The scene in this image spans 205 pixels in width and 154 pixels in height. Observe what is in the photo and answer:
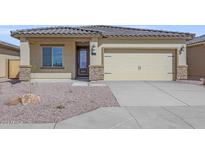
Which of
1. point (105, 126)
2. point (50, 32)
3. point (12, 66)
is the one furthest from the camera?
point (12, 66)

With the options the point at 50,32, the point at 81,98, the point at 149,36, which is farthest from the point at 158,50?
the point at 81,98

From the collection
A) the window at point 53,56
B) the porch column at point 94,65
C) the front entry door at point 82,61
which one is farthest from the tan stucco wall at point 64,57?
the front entry door at point 82,61

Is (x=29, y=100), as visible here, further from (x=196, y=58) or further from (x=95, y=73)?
(x=196, y=58)

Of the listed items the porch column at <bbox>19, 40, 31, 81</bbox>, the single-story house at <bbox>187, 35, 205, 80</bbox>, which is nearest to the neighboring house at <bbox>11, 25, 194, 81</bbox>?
the porch column at <bbox>19, 40, 31, 81</bbox>

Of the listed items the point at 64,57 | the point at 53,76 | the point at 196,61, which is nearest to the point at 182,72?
the point at 196,61

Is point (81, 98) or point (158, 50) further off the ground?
point (158, 50)

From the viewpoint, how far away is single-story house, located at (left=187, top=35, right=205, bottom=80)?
22.2m

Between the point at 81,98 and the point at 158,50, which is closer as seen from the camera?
the point at 81,98

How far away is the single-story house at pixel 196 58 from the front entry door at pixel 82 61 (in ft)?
29.0

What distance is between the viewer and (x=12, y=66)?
2462 centimetres

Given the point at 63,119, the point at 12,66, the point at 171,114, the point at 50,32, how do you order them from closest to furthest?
the point at 63,119 → the point at 171,114 → the point at 50,32 → the point at 12,66

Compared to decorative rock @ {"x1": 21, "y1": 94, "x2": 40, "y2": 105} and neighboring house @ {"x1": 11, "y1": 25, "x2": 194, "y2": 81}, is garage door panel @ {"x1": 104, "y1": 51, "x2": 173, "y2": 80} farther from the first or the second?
decorative rock @ {"x1": 21, "y1": 94, "x2": 40, "y2": 105}

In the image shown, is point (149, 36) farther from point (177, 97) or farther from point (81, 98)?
point (81, 98)

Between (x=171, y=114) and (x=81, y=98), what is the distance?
4171mm
